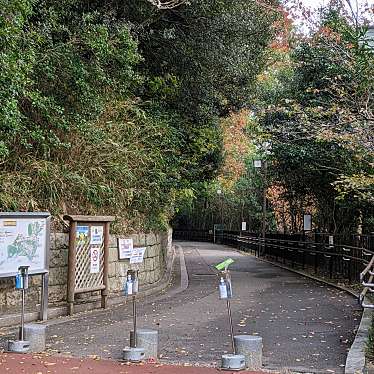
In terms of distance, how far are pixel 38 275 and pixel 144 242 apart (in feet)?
13.8

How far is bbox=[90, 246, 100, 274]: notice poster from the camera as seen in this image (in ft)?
34.0

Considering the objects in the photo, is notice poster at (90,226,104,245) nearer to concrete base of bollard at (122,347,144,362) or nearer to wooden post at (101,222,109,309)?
wooden post at (101,222,109,309)

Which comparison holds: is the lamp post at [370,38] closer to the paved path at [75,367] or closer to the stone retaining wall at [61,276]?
the stone retaining wall at [61,276]

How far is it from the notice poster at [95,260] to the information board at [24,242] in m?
1.30

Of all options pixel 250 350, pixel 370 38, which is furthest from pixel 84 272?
pixel 370 38

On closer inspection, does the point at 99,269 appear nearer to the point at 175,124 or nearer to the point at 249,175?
the point at 175,124

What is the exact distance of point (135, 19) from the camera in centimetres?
1312

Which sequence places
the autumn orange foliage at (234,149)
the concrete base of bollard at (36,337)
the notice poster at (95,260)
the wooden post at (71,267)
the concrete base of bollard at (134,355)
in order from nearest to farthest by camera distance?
1. the concrete base of bollard at (134,355)
2. the concrete base of bollard at (36,337)
3. the wooden post at (71,267)
4. the notice poster at (95,260)
5. the autumn orange foliage at (234,149)

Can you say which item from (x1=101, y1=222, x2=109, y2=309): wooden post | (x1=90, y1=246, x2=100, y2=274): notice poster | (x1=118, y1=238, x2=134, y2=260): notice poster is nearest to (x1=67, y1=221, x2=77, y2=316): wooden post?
(x1=90, y1=246, x2=100, y2=274): notice poster

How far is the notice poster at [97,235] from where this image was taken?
10.4 m

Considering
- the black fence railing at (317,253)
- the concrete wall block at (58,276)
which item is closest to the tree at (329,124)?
the black fence railing at (317,253)

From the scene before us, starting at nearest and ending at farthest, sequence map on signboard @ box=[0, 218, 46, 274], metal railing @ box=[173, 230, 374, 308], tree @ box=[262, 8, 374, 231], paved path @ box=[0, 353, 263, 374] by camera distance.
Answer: paved path @ box=[0, 353, 263, 374] < map on signboard @ box=[0, 218, 46, 274] < tree @ box=[262, 8, 374, 231] < metal railing @ box=[173, 230, 374, 308]

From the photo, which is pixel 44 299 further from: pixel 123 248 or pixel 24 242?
pixel 123 248

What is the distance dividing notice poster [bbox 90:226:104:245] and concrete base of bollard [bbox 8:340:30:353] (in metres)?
3.63
